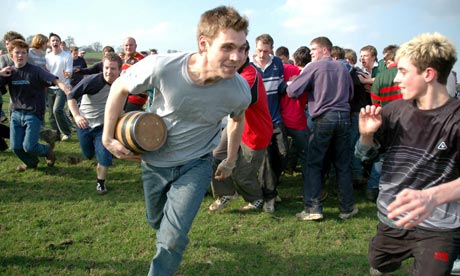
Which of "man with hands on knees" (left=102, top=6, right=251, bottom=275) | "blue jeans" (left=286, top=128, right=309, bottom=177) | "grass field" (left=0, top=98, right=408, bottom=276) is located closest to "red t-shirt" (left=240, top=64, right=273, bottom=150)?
"blue jeans" (left=286, top=128, right=309, bottom=177)

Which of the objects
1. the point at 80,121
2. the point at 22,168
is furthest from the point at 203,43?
the point at 22,168

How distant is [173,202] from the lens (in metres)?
3.00

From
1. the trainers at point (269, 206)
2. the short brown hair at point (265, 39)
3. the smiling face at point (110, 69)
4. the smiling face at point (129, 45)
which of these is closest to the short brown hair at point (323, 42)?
the short brown hair at point (265, 39)

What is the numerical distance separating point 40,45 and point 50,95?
1.24 metres

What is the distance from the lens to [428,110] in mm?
2717

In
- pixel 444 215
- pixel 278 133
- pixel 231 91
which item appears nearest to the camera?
pixel 444 215

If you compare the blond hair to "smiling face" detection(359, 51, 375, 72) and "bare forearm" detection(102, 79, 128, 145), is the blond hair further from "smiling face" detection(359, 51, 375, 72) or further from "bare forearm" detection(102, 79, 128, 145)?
"smiling face" detection(359, 51, 375, 72)

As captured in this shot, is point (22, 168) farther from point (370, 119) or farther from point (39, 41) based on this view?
point (370, 119)

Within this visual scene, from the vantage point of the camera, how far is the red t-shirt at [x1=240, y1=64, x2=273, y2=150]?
4527 millimetres

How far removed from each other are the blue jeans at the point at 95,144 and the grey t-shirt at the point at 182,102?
2956 millimetres

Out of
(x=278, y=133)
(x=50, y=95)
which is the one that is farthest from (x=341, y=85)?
(x=50, y=95)

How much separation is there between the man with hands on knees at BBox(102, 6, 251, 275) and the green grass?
1.06m

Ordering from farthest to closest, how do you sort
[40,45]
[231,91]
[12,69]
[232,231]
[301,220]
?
[40,45], [12,69], [301,220], [232,231], [231,91]

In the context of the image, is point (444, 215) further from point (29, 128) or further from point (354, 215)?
point (29, 128)
